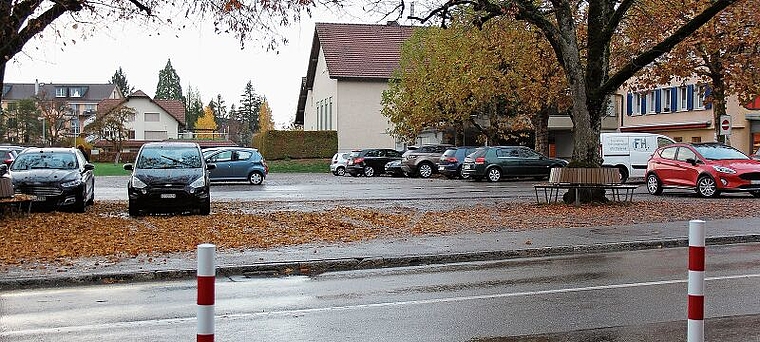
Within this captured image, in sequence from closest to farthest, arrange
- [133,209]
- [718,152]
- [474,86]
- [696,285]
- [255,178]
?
[696,285], [133,209], [718,152], [255,178], [474,86]

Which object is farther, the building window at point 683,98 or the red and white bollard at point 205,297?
the building window at point 683,98

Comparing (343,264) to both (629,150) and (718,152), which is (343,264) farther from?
(629,150)

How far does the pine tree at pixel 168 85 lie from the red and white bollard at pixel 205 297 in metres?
157

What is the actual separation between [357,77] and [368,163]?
1505cm

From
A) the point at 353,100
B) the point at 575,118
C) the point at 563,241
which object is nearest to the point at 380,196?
the point at 575,118

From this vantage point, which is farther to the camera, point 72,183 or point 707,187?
point 707,187

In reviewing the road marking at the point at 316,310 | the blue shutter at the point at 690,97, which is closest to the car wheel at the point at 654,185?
Result: the road marking at the point at 316,310

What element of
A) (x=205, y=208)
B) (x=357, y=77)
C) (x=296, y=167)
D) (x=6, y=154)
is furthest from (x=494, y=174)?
(x=357, y=77)

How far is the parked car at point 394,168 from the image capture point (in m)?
43.8

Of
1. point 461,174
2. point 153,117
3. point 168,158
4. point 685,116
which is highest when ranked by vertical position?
point 153,117

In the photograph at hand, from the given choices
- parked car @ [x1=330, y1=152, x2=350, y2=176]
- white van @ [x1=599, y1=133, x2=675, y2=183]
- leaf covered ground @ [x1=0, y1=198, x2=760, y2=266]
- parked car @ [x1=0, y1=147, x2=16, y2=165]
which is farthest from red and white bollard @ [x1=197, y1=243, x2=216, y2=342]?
parked car @ [x1=330, y1=152, x2=350, y2=176]

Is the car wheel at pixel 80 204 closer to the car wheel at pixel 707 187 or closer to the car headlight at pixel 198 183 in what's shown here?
the car headlight at pixel 198 183

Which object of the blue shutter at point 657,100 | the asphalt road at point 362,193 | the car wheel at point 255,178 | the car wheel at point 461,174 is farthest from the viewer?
the blue shutter at point 657,100

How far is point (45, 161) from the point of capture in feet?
67.4
